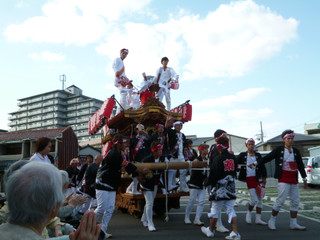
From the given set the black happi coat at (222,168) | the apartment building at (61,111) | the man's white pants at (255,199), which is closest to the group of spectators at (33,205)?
the black happi coat at (222,168)

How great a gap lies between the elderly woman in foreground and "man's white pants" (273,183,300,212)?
212 inches

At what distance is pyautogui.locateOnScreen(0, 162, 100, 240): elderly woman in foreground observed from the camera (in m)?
1.42

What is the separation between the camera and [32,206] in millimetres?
1421

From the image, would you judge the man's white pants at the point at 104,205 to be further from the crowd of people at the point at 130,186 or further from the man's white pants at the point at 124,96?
the man's white pants at the point at 124,96

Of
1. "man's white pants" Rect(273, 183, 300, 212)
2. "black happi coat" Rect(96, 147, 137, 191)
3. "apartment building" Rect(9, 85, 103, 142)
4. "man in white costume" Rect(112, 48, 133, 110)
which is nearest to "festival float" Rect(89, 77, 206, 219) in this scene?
"man in white costume" Rect(112, 48, 133, 110)

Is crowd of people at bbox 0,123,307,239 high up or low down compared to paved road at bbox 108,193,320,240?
up

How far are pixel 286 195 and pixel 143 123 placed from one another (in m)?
4.28

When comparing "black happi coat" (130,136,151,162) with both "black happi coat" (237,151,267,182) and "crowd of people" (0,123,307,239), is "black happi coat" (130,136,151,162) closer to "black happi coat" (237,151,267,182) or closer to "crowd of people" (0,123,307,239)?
"crowd of people" (0,123,307,239)

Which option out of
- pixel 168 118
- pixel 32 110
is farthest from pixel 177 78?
pixel 32 110

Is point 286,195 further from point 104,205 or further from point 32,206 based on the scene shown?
point 32,206

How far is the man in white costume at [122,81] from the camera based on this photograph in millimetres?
9562

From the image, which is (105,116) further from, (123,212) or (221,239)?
(221,239)

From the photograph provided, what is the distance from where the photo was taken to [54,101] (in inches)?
2945

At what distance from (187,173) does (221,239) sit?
7.84 feet
